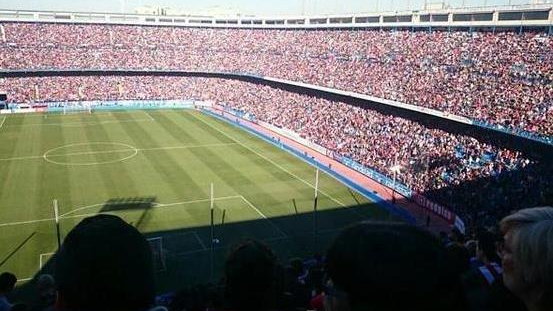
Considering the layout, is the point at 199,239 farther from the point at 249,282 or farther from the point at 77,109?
the point at 77,109

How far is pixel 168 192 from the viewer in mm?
30844

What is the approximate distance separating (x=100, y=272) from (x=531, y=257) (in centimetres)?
188

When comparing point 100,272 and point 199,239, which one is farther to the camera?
point 199,239

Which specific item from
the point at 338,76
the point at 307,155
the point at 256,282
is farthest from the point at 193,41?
the point at 256,282

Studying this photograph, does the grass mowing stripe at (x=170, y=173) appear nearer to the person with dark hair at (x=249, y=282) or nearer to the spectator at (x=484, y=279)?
the spectator at (x=484, y=279)

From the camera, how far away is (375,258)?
167 cm

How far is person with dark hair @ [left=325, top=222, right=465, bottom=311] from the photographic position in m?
1.65

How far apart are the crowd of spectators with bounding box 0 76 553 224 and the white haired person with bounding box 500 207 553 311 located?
19.3 m

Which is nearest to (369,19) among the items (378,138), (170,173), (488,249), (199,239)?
(378,138)

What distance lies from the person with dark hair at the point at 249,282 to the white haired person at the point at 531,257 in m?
1.27

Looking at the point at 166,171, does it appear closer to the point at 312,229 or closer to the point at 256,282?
the point at 312,229

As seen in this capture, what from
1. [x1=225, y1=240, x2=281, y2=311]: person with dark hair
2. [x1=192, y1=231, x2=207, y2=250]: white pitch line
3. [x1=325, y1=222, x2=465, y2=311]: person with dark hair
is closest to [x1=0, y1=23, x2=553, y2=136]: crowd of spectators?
[x1=192, y1=231, x2=207, y2=250]: white pitch line

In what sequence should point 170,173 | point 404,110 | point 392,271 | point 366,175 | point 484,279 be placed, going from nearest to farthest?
point 392,271, point 484,279, point 170,173, point 366,175, point 404,110

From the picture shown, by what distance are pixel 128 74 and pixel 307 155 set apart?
127ft
